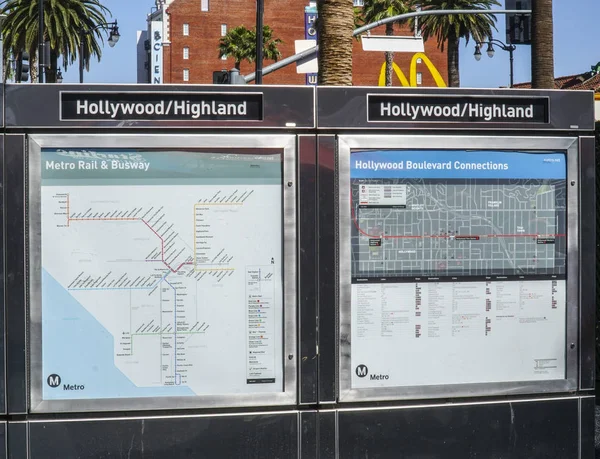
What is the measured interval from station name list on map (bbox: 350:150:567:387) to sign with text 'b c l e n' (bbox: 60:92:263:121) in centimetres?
71

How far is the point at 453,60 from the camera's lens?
2067 inches

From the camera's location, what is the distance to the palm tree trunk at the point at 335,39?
1010 centimetres

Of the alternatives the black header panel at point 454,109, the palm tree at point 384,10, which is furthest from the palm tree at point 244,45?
the black header panel at point 454,109

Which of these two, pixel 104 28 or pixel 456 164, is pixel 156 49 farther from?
pixel 456 164

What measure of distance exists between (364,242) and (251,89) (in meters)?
1.10

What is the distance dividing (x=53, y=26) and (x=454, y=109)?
39.0 metres

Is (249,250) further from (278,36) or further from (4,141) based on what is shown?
(278,36)

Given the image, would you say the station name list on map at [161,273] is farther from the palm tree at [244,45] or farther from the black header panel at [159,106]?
the palm tree at [244,45]

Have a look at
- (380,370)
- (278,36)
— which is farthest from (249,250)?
(278,36)

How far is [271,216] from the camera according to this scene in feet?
16.9

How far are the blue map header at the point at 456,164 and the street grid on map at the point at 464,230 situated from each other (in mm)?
41

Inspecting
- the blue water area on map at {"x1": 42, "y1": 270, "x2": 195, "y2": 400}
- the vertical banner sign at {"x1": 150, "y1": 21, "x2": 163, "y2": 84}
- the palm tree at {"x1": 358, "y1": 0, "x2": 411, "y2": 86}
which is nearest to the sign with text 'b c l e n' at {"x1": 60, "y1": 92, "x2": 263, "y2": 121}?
the blue water area on map at {"x1": 42, "y1": 270, "x2": 195, "y2": 400}

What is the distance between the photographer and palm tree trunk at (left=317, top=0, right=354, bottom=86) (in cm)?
1010

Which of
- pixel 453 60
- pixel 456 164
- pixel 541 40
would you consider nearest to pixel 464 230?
pixel 456 164
